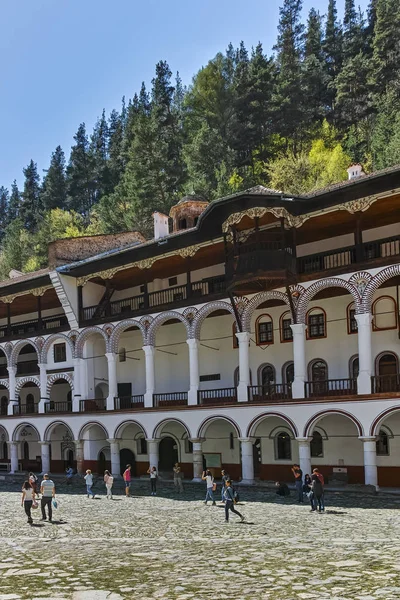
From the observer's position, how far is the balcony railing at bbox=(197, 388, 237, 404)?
81.4 feet

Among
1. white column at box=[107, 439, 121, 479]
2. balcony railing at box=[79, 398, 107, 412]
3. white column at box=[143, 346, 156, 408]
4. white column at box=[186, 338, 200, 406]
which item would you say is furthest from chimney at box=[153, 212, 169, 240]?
white column at box=[107, 439, 121, 479]

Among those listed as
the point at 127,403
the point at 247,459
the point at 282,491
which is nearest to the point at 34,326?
the point at 127,403

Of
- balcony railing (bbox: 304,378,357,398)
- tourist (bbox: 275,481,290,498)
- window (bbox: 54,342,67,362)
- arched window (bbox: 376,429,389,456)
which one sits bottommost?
tourist (bbox: 275,481,290,498)

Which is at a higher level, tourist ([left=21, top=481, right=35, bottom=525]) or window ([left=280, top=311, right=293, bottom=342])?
window ([left=280, top=311, right=293, bottom=342])

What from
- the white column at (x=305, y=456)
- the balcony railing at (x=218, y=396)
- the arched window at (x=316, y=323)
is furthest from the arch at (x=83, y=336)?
the white column at (x=305, y=456)

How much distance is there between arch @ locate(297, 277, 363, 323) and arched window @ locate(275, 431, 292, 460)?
208 inches

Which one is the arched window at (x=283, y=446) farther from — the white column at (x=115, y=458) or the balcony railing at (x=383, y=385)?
the white column at (x=115, y=458)

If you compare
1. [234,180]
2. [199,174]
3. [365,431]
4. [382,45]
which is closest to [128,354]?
[365,431]

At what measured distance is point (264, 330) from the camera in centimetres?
2595

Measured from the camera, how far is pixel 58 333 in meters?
31.3

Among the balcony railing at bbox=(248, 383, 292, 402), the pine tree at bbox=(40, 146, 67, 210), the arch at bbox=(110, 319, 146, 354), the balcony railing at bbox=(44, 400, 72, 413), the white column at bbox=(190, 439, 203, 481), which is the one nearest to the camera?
the balcony railing at bbox=(248, 383, 292, 402)

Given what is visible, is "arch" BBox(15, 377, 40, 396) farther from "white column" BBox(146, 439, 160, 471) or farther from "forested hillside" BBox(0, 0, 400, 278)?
"forested hillside" BBox(0, 0, 400, 278)

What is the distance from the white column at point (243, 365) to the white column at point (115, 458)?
7232mm

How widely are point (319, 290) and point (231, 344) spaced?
18.9 feet
